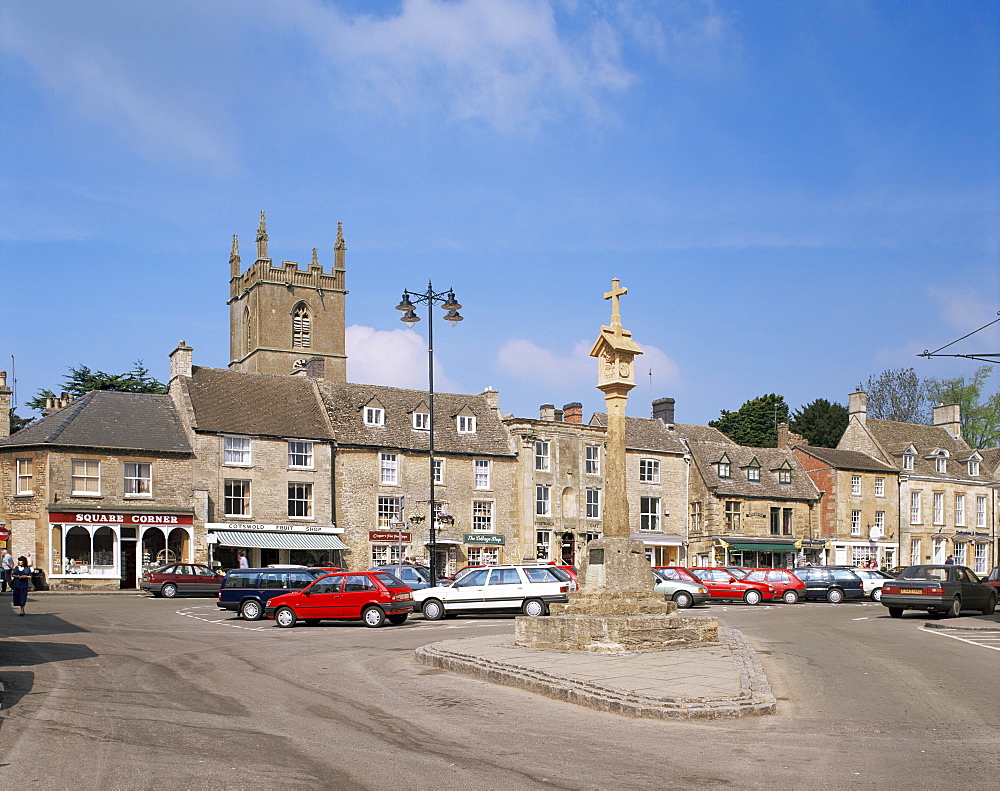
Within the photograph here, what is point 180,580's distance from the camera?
36.9m

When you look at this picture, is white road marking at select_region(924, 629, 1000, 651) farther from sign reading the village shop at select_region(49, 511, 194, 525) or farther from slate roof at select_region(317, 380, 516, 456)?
sign reading the village shop at select_region(49, 511, 194, 525)

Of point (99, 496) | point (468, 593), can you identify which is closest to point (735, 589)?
point (468, 593)

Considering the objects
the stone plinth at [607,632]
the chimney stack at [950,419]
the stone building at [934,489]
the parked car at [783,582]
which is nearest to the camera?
the stone plinth at [607,632]

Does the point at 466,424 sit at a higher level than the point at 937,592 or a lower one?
higher

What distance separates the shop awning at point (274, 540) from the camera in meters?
43.3

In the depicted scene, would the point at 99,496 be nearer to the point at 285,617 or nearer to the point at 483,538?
the point at 483,538

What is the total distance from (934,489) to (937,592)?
3699 cm

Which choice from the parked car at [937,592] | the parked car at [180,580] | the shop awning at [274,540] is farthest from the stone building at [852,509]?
the parked car at [180,580]

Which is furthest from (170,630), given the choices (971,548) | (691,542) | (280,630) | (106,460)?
(971,548)

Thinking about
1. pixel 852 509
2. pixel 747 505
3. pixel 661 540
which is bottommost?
pixel 661 540

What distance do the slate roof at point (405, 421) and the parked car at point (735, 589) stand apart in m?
16.1

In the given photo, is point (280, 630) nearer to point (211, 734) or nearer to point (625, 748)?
point (211, 734)

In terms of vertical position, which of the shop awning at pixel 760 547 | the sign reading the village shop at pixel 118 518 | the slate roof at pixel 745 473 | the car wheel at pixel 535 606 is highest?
the slate roof at pixel 745 473

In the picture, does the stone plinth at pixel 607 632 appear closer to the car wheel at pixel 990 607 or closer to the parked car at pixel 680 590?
the parked car at pixel 680 590
